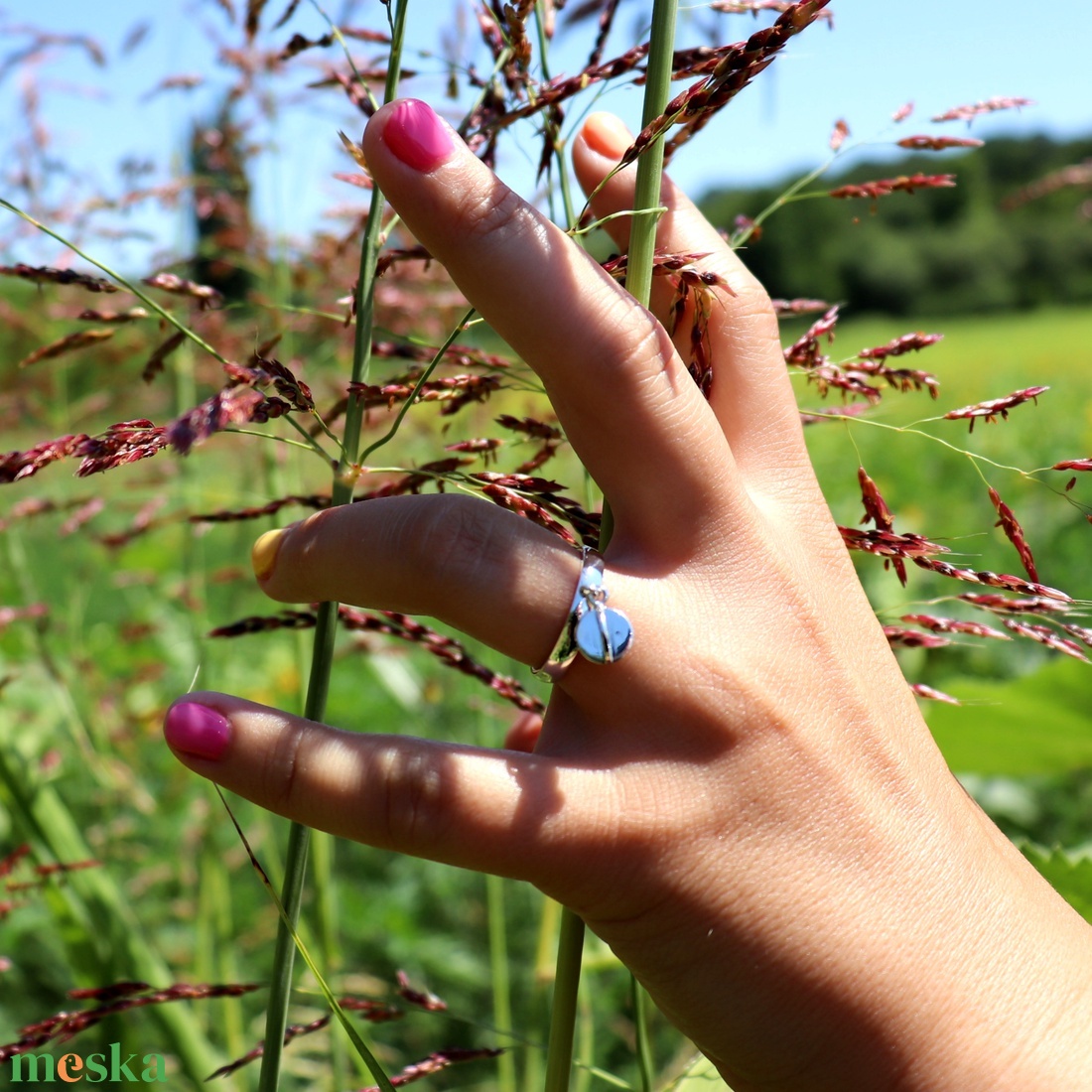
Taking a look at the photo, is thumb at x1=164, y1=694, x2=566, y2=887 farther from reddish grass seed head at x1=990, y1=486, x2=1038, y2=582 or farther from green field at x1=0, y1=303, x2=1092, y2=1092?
reddish grass seed head at x1=990, y1=486, x2=1038, y2=582

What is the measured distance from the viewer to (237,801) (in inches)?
75.9

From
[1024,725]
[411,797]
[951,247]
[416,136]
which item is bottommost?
[951,247]

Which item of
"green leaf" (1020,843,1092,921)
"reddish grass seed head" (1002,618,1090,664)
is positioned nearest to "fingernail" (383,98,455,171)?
"reddish grass seed head" (1002,618,1090,664)

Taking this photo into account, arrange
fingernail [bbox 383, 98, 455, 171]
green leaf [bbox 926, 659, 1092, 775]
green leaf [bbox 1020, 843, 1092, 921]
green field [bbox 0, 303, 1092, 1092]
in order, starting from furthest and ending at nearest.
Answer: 1. green leaf [bbox 926, 659, 1092, 775]
2. green field [bbox 0, 303, 1092, 1092]
3. green leaf [bbox 1020, 843, 1092, 921]
4. fingernail [bbox 383, 98, 455, 171]

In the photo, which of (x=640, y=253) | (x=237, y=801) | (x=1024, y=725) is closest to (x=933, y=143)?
(x=640, y=253)

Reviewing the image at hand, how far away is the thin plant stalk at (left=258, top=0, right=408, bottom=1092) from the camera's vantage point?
24.8 inches

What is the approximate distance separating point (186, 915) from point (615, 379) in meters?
1.66

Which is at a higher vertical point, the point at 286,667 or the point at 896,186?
the point at 896,186

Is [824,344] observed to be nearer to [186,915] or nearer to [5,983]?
[186,915]

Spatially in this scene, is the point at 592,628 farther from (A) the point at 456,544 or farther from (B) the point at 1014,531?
(B) the point at 1014,531

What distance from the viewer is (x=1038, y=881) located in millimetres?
676

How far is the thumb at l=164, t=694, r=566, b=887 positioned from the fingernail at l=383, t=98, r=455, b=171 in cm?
33

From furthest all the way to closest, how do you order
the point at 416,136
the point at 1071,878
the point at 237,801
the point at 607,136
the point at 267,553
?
the point at 237,801 → the point at 1071,878 → the point at 607,136 → the point at 267,553 → the point at 416,136

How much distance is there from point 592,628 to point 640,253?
0.76ft
